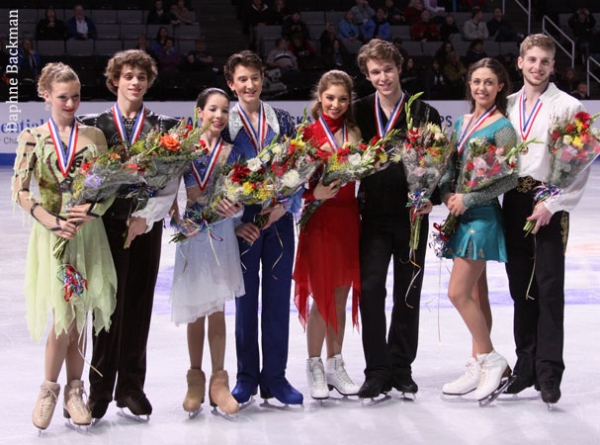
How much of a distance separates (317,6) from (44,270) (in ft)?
45.1

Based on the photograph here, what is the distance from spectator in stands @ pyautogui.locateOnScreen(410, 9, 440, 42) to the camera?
53.3 feet

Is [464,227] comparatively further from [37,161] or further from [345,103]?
[37,161]

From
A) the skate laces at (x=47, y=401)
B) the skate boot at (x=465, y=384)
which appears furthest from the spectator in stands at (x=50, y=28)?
the skate boot at (x=465, y=384)

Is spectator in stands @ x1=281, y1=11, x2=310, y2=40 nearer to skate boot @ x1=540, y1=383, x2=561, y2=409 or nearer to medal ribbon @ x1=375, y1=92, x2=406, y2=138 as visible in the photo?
medal ribbon @ x1=375, y1=92, x2=406, y2=138

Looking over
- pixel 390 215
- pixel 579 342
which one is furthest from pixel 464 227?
pixel 579 342

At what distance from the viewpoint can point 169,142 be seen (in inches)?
147

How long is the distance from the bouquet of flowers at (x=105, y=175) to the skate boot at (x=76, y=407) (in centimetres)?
60

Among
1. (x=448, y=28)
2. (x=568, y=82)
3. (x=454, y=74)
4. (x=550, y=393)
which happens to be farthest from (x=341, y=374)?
(x=448, y=28)

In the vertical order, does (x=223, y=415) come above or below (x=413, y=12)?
below

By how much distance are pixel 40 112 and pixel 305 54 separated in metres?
4.21

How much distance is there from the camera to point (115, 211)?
4012 mm

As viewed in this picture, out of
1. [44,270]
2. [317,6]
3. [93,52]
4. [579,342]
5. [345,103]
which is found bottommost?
[579,342]

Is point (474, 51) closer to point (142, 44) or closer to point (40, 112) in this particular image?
point (142, 44)

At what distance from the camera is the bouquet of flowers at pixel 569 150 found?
4.11 meters
